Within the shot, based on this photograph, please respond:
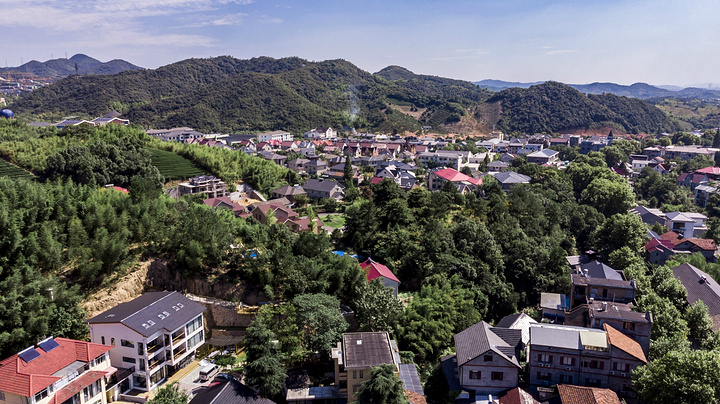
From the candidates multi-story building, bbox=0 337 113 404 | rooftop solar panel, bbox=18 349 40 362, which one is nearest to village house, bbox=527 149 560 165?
multi-story building, bbox=0 337 113 404

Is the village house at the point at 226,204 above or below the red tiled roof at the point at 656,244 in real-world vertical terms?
above

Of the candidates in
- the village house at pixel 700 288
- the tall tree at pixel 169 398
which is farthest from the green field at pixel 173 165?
the village house at pixel 700 288

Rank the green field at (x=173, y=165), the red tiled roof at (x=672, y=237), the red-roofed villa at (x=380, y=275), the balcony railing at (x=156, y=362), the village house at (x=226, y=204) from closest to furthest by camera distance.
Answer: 1. the balcony railing at (x=156, y=362)
2. the red-roofed villa at (x=380, y=275)
3. the red tiled roof at (x=672, y=237)
4. the village house at (x=226, y=204)
5. the green field at (x=173, y=165)

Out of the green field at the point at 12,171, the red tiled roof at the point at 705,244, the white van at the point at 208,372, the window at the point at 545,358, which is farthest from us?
the red tiled roof at the point at 705,244

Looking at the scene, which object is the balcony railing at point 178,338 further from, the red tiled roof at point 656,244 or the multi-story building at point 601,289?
the red tiled roof at point 656,244

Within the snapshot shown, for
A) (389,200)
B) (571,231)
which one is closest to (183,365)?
(389,200)

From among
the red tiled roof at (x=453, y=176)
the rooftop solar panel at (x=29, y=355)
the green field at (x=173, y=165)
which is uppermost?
the green field at (x=173, y=165)

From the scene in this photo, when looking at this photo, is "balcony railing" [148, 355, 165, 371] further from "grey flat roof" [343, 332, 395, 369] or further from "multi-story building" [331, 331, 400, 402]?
"grey flat roof" [343, 332, 395, 369]
